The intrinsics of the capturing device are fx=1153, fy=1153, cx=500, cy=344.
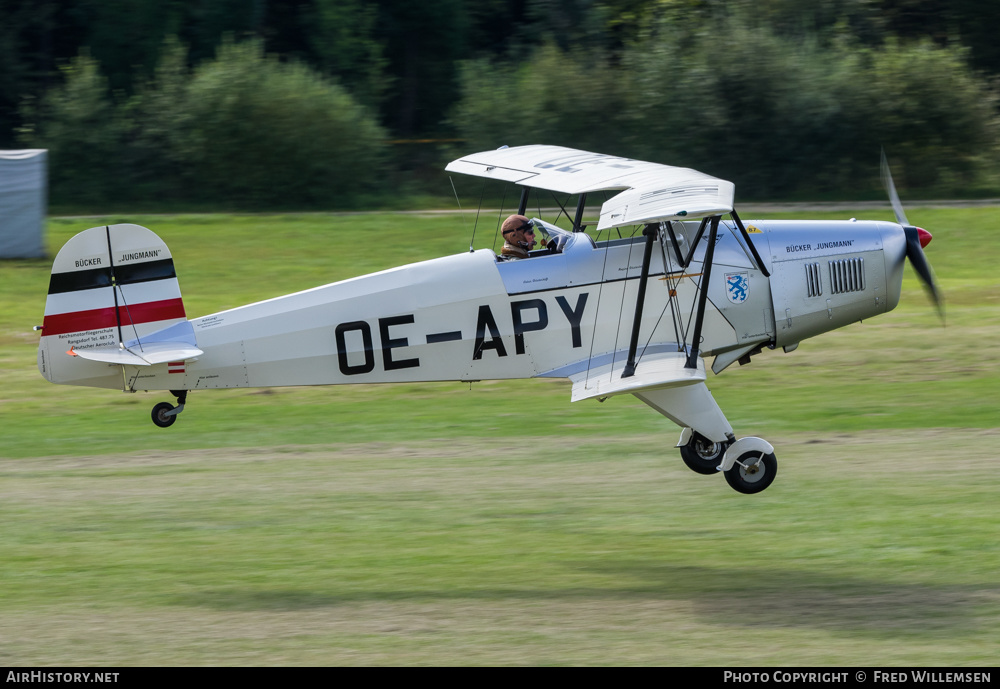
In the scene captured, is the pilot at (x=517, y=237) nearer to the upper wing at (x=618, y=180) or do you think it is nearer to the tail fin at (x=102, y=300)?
the upper wing at (x=618, y=180)

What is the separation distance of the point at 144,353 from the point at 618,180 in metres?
4.50

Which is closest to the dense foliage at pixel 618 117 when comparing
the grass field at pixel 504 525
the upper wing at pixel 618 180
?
the grass field at pixel 504 525

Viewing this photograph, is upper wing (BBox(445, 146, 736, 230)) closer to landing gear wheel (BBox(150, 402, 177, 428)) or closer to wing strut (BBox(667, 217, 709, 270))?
wing strut (BBox(667, 217, 709, 270))

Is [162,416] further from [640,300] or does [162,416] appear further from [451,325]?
[640,300]

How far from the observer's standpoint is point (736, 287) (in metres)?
10.5

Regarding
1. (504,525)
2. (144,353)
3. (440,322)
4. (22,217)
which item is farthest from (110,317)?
(22,217)

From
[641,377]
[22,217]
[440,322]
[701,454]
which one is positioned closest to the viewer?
[641,377]

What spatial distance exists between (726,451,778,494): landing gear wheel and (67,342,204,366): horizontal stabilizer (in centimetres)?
479

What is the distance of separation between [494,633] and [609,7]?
135 feet

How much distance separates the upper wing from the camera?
8977 millimetres

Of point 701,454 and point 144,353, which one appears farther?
point 701,454

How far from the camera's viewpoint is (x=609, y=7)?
46.3 m
